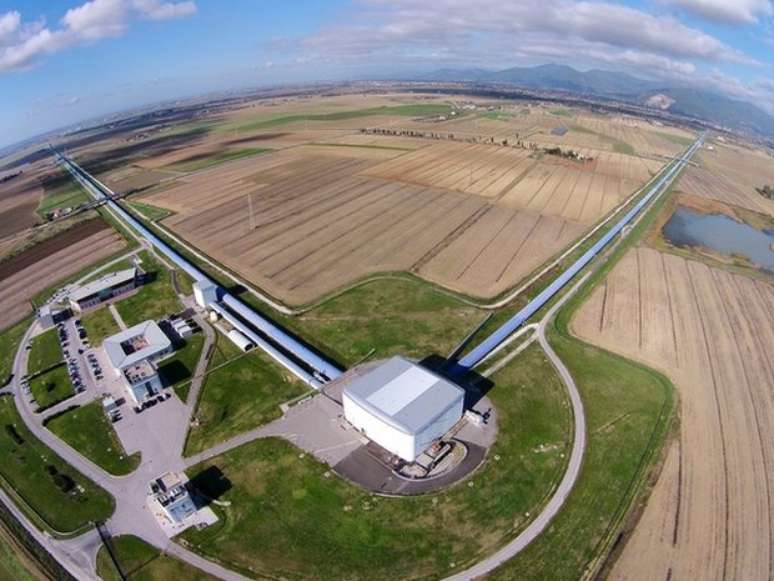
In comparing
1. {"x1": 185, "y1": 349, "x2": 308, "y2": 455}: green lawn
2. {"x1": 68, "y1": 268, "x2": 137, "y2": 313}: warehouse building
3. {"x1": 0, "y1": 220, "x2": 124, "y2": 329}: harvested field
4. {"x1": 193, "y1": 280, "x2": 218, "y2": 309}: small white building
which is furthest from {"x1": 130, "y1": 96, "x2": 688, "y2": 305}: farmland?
{"x1": 185, "y1": 349, "x2": 308, "y2": 455}: green lawn

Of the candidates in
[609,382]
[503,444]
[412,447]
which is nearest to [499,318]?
[609,382]

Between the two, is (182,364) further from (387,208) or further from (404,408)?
(387,208)

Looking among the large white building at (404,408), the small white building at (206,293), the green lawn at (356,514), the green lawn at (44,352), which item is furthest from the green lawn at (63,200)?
the large white building at (404,408)

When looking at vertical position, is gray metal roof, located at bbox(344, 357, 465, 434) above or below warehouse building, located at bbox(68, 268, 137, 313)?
below

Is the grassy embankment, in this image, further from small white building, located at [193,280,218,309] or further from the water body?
the water body

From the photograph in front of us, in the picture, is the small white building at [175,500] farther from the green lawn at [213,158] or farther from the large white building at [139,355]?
the green lawn at [213,158]

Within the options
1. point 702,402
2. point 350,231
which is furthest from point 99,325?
point 702,402

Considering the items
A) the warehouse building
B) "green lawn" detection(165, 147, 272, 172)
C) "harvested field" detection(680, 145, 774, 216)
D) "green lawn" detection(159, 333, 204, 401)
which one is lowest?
"green lawn" detection(159, 333, 204, 401)

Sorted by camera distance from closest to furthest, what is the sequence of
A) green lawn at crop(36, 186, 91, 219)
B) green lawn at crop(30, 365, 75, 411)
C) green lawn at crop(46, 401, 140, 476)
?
green lawn at crop(46, 401, 140, 476) < green lawn at crop(30, 365, 75, 411) < green lawn at crop(36, 186, 91, 219)
